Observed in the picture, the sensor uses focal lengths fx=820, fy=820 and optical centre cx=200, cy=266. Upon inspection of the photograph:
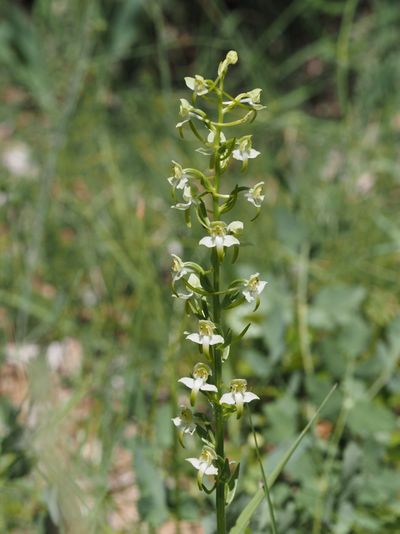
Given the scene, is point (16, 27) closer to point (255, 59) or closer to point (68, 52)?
point (68, 52)

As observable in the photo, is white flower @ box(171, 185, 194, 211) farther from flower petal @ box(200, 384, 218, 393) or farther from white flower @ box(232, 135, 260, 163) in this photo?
flower petal @ box(200, 384, 218, 393)

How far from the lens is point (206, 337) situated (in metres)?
0.84

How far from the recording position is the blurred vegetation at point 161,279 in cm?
130

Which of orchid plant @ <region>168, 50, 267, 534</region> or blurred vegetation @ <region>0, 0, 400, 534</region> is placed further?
blurred vegetation @ <region>0, 0, 400, 534</region>

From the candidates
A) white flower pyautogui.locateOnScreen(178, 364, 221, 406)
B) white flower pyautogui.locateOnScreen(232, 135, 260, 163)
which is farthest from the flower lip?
white flower pyautogui.locateOnScreen(232, 135, 260, 163)

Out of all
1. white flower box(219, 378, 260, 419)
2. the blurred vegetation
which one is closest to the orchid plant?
white flower box(219, 378, 260, 419)

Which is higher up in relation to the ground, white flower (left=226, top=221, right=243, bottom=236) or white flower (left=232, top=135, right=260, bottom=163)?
white flower (left=232, top=135, right=260, bottom=163)

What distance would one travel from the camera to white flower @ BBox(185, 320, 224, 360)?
827mm

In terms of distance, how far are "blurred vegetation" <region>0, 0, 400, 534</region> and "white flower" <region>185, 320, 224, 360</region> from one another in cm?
20

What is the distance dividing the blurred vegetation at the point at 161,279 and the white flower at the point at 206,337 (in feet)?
0.66

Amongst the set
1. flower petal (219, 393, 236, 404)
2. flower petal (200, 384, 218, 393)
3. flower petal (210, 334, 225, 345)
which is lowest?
flower petal (219, 393, 236, 404)

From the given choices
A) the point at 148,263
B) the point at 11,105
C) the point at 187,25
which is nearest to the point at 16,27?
the point at 11,105

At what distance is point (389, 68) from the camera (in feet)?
8.89

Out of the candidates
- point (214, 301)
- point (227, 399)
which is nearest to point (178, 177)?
point (214, 301)
